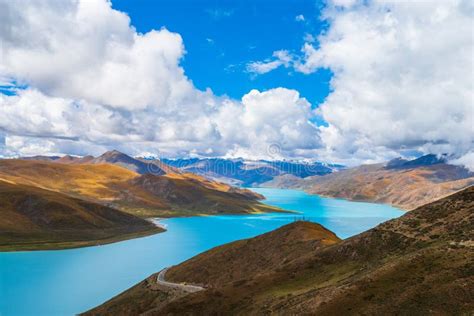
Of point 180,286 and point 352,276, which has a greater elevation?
point 352,276

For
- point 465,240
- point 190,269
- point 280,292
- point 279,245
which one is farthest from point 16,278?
point 465,240

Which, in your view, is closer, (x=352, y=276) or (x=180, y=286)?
(x=352, y=276)

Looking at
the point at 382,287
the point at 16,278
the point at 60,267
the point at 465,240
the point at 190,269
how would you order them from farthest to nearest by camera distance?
the point at 60,267
the point at 16,278
the point at 190,269
the point at 465,240
the point at 382,287

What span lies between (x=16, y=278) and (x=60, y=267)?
26.6 metres

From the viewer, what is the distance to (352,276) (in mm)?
66188

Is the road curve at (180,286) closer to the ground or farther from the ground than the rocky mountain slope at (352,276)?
closer to the ground

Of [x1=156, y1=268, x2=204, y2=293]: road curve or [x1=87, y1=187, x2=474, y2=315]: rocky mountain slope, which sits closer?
[x1=87, y1=187, x2=474, y2=315]: rocky mountain slope

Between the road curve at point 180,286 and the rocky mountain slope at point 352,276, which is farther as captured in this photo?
the road curve at point 180,286

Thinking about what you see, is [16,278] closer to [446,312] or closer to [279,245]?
[279,245]

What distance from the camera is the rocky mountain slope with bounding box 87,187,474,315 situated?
49469 millimetres

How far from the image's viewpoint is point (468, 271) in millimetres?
49906

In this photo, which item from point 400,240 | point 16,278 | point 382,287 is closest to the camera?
point 382,287

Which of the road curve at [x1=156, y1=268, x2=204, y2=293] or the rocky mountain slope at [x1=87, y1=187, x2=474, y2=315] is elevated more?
the rocky mountain slope at [x1=87, y1=187, x2=474, y2=315]

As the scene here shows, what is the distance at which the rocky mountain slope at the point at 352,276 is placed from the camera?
49.5 meters
